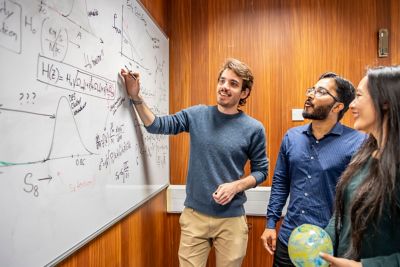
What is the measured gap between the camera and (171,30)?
2.46 meters

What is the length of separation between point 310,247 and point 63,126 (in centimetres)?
92

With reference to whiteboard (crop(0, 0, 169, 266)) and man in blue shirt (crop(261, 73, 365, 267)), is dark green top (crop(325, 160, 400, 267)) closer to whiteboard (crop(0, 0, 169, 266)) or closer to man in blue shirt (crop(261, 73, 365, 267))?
man in blue shirt (crop(261, 73, 365, 267))

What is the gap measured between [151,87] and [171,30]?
84cm

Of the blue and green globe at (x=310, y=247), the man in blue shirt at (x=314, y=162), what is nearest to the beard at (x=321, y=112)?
the man in blue shirt at (x=314, y=162)

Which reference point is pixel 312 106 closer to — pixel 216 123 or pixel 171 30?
pixel 216 123

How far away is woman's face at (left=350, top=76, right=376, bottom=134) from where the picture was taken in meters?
0.94

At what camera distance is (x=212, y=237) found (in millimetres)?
1680

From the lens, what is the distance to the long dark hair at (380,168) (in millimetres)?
860

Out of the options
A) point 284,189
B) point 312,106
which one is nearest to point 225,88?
point 312,106

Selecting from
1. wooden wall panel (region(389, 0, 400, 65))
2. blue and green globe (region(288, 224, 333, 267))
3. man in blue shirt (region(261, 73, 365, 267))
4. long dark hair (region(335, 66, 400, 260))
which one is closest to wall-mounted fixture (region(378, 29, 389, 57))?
wooden wall panel (region(389, 0, 400, 65))

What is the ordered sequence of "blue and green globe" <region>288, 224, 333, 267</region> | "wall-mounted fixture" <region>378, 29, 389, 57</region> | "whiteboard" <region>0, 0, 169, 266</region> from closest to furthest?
"whiteboard" <region>0, 0, 169, 266</region> → "blue and green globe" <region>288, 224, 333, 267</region> → "wall-mounted fixture" <region>378, 29, 389, 57</region>

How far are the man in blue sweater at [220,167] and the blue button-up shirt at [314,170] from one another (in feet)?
0.70

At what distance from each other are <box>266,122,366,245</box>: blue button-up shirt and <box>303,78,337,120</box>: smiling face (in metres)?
0.09

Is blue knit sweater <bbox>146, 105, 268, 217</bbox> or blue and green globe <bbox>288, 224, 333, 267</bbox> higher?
blue knit sweater <bbox>146, 105, 268, 217</bbox>
